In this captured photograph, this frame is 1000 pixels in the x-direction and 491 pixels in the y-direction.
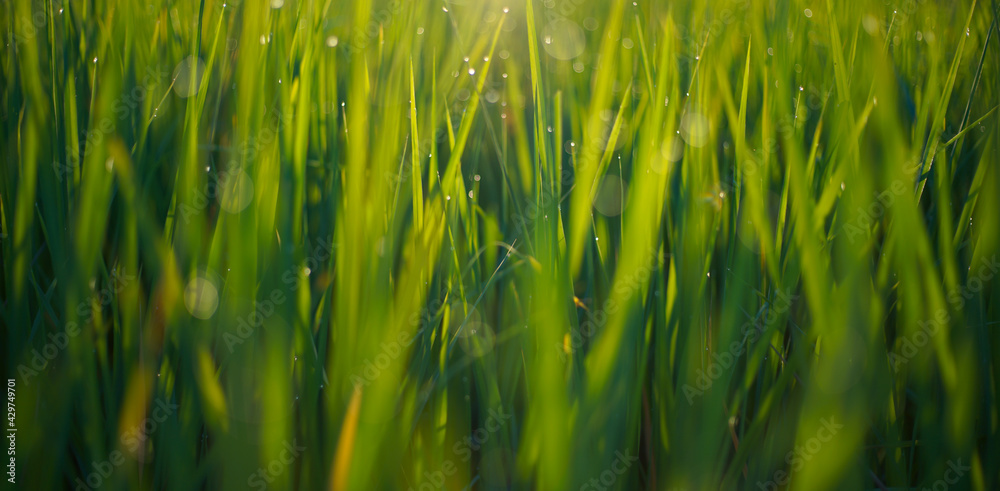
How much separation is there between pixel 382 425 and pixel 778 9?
79 cm

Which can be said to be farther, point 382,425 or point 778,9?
point 778,9

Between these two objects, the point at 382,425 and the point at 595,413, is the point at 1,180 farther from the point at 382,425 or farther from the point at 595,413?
the point at 595,413

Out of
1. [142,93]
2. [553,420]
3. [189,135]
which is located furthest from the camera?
[142,93]

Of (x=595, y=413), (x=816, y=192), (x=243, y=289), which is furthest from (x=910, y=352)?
(x=243, y=289)

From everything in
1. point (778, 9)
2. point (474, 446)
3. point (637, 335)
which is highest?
point (778, 9)

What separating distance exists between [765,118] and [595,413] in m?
0.42

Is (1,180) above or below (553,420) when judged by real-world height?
above

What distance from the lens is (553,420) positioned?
1.40ft

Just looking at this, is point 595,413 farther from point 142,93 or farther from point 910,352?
point 142,93

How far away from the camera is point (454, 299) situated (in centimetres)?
53

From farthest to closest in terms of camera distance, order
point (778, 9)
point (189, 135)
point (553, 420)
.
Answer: point (778, 9) < point (189, 135) < point (553, 420)

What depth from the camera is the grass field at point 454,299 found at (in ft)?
1.46

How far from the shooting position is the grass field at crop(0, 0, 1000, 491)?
1.46 ft

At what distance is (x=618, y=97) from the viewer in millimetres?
772
